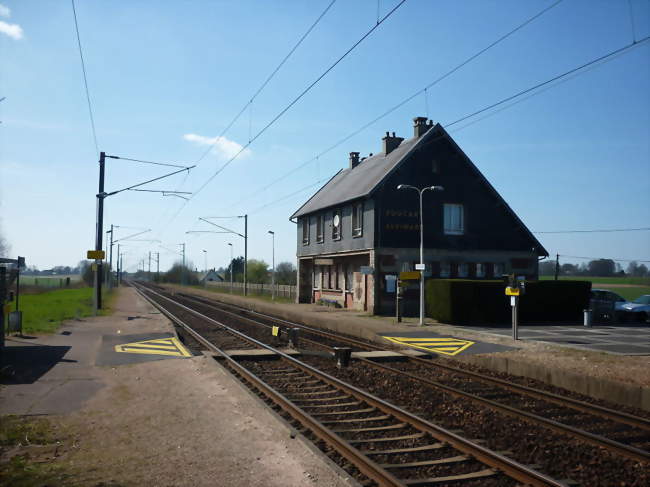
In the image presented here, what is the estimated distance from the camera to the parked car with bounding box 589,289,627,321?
93.0 ft

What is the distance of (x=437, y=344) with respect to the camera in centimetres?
1855

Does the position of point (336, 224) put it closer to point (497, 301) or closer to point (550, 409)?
point (497, 301)

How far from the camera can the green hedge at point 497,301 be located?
81.4 ft

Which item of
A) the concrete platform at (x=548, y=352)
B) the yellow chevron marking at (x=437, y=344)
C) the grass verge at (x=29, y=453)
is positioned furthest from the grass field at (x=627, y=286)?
the grass verge at (x=29, y=453)

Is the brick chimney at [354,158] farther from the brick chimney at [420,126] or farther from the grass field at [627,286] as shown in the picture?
the grass field at [627,286]

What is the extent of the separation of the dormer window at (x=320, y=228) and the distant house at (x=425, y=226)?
203cm

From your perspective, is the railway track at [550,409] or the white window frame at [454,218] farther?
the white window frame at [454,218]

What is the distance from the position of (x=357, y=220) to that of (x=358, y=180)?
412cm

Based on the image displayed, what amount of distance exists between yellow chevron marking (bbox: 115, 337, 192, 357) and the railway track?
555 cm

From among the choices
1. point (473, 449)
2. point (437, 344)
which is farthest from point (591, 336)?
point (473, 449)

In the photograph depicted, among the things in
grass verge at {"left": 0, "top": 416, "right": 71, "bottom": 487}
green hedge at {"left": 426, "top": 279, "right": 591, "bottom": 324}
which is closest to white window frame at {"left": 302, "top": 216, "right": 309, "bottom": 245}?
green hedge at {"left": 426, "top": 279, "right": 591, "bottom": 324}

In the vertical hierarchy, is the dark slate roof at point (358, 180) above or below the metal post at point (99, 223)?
above

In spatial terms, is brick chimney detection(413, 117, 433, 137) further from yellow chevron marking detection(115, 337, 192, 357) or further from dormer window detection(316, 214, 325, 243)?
yellow chevron marking detection(115, 337, 192, 357)

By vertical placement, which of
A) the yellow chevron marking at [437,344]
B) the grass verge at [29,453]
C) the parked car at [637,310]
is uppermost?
the parked car at [637,310]
